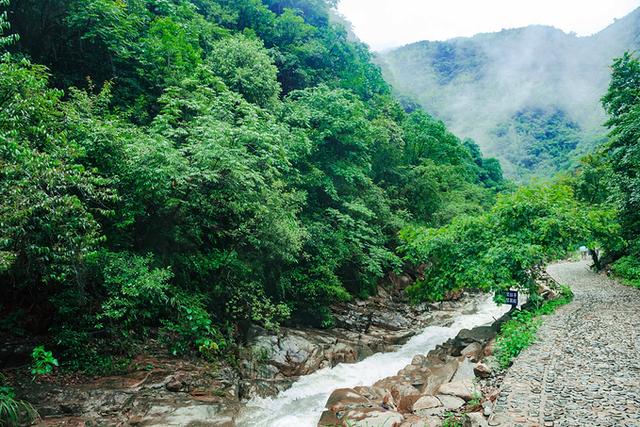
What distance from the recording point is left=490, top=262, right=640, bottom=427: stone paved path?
17.8 feet

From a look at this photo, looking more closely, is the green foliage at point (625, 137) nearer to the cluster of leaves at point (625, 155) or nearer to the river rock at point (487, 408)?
the cluster of leaves at point (625, 155)

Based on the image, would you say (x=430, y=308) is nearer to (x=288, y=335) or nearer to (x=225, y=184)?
(x=288, y=335)

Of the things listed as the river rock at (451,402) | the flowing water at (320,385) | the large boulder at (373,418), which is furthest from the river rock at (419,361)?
the river rock at (451,402)

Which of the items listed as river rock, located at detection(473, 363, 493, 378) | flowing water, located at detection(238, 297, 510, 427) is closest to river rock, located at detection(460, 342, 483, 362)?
river rock, located at detection(473, 363, 493, 378)

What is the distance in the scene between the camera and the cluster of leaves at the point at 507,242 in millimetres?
11734

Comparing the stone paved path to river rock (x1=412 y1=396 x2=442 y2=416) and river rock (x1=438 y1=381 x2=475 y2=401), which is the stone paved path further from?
river rock (x1=412 y1=396 x2=442 y2=416)

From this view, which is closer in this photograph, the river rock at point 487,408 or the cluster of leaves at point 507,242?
the river rock at point 487,408

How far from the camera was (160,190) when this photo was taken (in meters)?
9.09

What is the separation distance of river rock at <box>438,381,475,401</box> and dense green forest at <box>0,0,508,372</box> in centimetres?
545

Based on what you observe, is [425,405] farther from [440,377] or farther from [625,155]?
[625,155]

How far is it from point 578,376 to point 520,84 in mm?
142911

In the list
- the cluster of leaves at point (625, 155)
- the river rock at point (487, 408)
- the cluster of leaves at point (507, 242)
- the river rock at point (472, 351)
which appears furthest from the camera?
the cluster of leaves at point (625, 155)

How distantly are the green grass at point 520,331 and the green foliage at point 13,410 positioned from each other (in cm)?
938

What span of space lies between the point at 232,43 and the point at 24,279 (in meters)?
11.9
